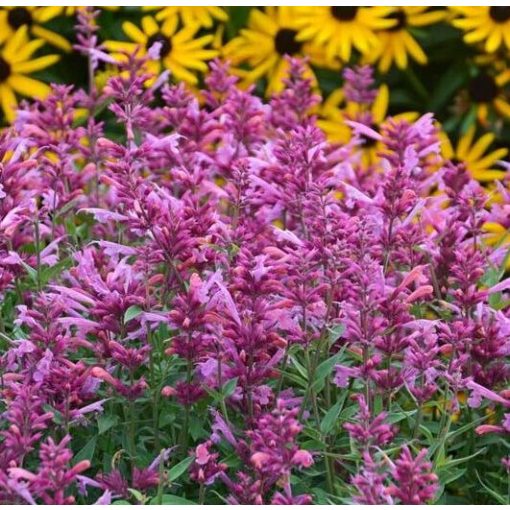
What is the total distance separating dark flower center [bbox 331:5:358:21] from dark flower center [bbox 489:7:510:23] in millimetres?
548

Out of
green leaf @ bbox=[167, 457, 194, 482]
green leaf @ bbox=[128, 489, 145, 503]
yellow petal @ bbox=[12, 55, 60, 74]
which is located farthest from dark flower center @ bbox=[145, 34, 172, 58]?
green leaf @ bbox=[128, 489, 145, 503]

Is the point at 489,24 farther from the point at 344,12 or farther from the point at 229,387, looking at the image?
the point at 229,387

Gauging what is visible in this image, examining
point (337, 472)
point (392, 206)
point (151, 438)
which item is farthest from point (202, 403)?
point (392, 206)

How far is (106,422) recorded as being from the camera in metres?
2.29

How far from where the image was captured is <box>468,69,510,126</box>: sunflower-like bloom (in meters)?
5.63

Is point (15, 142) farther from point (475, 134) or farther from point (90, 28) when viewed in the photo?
point (475, 134)

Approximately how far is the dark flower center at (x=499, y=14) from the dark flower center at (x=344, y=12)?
1.80ft

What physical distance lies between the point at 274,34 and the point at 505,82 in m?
1.09

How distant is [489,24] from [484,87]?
57 centimetres

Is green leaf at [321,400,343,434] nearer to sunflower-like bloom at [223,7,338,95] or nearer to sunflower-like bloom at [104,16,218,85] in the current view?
sunflower-like bloom at [104,16,218,85]

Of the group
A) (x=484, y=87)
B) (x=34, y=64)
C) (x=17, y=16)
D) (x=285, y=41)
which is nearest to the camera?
(x=34, y=64)

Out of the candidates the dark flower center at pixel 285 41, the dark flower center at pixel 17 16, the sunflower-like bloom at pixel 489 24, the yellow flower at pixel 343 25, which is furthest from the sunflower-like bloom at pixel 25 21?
the sunflower-like bloom at pixel 489 24

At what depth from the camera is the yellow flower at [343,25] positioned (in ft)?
16.6

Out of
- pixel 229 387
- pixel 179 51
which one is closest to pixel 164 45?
pixel 179 51
